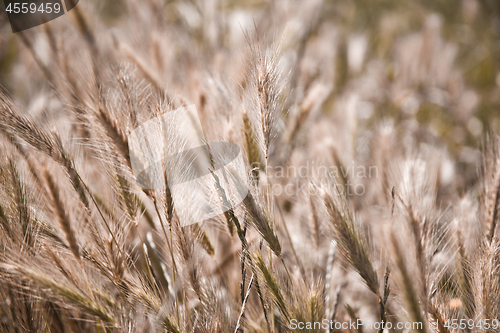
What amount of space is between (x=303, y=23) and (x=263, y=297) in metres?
1.54

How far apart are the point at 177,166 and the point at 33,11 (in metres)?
1.07

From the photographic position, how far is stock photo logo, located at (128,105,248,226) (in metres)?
0.52

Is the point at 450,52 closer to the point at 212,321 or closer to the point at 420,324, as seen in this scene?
the point at 420,324

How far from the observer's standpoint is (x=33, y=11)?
1089mm

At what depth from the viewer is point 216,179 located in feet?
1.80

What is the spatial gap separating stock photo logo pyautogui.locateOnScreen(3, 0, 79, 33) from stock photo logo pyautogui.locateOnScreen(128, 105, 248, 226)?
2.90ft

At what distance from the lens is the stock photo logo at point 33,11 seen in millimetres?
1055
